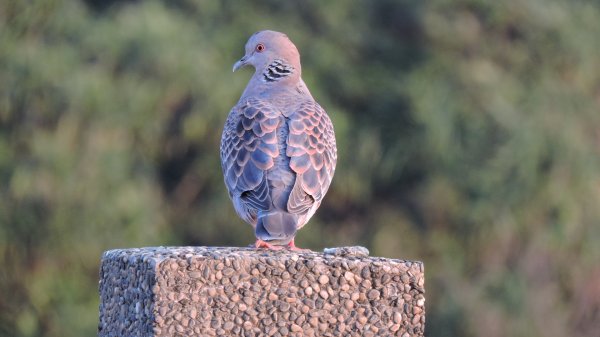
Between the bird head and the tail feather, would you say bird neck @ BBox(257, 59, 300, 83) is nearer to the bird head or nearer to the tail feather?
the bird head

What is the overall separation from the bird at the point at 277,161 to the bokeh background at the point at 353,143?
7091mm

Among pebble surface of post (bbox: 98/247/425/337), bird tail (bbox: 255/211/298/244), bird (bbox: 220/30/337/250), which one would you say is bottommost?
pebble surface of post (bbox: 98/247/425/337)

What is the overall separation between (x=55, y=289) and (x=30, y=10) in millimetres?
3465

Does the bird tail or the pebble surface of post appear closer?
the pebble surface of post

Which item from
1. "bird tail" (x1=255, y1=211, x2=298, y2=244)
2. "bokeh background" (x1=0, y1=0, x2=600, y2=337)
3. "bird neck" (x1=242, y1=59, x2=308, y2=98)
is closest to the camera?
"bird tail" (x1=255, y1=211, x2=298, y2=244)

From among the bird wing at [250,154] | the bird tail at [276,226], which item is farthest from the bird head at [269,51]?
the bird tail at [276,226]

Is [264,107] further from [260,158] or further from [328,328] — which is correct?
[328,328]

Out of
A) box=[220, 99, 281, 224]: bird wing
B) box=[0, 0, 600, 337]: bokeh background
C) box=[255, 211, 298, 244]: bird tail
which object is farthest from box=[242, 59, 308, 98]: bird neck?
box=[0, 0, 600, 337]: bokeh background

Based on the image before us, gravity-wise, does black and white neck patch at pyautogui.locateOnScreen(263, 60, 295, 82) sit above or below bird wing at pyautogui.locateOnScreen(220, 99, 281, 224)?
above

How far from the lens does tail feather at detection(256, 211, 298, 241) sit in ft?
18.6

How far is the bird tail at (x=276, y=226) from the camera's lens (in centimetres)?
566

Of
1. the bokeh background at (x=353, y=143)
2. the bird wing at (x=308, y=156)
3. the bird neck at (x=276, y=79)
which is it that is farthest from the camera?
the bokeh background at (x=353, y=143)

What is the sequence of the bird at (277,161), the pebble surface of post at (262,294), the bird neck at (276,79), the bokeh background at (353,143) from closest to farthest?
the pebble surface of post at (262,294), the bird at (277,161), the bird neck at (276,79), the bokeh background at (353,143)

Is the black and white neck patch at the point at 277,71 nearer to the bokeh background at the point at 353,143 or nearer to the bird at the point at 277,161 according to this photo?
the bird at the point at 277,161
